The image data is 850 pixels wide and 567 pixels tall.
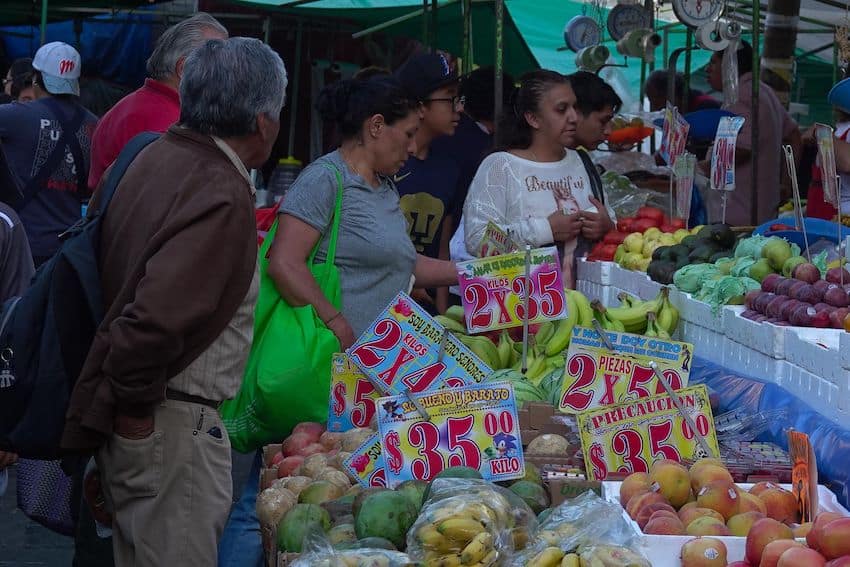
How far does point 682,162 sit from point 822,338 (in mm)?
3066

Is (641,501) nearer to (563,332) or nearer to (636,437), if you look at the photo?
(636,437)

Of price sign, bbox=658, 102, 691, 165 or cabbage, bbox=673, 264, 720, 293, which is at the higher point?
price sign, bbox=658, 102, 691, 165

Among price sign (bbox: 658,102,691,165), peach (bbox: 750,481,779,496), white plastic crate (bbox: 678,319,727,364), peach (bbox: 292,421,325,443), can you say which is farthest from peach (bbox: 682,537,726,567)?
price sign (bbox: 658,102,691,165)

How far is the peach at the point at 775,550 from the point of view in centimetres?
236

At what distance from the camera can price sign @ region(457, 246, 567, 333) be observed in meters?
4.48

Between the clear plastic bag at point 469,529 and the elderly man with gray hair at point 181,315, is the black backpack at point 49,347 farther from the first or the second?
the clear plastic bag at point 469,529

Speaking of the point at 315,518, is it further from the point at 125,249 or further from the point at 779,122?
the point at 779,122

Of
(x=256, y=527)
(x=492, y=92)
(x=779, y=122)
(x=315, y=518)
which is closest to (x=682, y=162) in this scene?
(x=492, y=92)

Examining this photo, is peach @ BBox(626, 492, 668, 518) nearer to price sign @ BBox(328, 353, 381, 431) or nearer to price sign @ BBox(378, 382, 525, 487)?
price sign @ BBox(378, 382, 525, 487)

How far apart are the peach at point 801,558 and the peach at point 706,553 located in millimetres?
221

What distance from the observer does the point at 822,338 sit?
11.7 feet

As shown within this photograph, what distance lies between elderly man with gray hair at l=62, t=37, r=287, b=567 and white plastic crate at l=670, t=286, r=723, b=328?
196 cm

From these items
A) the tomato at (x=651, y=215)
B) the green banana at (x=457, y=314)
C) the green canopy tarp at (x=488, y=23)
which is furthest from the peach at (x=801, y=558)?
the green canopy tarp at (x=488, y=23)

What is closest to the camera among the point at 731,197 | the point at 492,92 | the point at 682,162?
the point at 682,162
